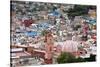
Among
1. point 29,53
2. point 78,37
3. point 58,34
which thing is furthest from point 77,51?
point 29,53

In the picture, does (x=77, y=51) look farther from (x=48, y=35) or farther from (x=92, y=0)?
(x=92, y=0)

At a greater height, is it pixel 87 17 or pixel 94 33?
pixel 87 17

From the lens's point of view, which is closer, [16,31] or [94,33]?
[16,31]

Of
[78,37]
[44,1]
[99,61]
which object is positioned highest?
[44,1]

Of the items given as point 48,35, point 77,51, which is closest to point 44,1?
point 48,35

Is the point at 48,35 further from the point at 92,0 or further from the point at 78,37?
the point at 92,0

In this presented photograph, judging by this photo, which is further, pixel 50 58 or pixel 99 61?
pixel 99 61

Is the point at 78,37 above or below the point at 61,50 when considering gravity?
above
